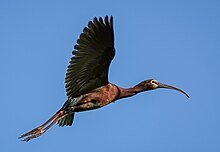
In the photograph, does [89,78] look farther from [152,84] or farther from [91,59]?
[152,84]

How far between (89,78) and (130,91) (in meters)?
1.30

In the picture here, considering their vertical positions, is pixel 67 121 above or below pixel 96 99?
below

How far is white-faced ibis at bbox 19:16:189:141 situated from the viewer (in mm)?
13625

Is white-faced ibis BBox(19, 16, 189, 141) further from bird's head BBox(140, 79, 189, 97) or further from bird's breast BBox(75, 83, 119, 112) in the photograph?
bird's head BBox(140, 79, 189, 97)

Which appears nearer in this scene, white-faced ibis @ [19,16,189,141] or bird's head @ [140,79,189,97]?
white-faced ibis @ [19,16,189,141]

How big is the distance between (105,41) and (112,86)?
1427 millimetres

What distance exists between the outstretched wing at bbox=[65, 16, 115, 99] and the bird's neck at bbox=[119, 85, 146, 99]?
65 cm

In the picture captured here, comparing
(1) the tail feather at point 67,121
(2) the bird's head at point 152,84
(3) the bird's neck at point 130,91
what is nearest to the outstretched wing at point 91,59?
(3) the bird's neck at point 130,91

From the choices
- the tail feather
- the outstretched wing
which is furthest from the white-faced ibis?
the tail feather

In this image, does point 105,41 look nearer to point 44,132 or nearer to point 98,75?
point 98,75

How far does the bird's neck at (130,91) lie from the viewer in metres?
14.7

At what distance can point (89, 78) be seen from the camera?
1427 cm

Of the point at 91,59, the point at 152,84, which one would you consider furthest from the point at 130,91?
the point at 91,59

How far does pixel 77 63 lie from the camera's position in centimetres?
1403
